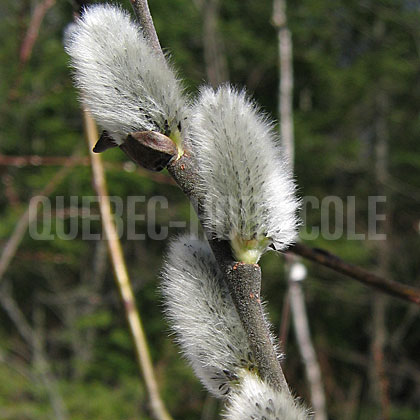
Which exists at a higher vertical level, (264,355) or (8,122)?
(8,122)

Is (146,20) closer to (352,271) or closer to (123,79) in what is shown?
(123,79)

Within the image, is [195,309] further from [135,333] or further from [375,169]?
[375,169]

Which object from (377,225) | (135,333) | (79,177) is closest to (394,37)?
(377,225)

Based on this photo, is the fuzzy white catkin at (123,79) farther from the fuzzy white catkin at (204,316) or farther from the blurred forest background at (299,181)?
A: the blurred forest background at (299,181)

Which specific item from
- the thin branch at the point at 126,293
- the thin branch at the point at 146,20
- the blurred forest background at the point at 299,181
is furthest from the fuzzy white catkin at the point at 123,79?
the blurred forest background at the point at 299,181

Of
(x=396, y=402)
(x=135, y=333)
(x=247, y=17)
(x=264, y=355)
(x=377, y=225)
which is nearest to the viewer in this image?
(x=264, y=355)

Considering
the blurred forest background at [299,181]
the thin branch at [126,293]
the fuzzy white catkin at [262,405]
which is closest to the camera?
the fuzzy white catkin at [262,405]

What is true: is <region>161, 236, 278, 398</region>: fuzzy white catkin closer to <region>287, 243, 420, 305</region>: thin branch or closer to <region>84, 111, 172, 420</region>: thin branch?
<region>287, 243, 420, 305</region>: thin branch
